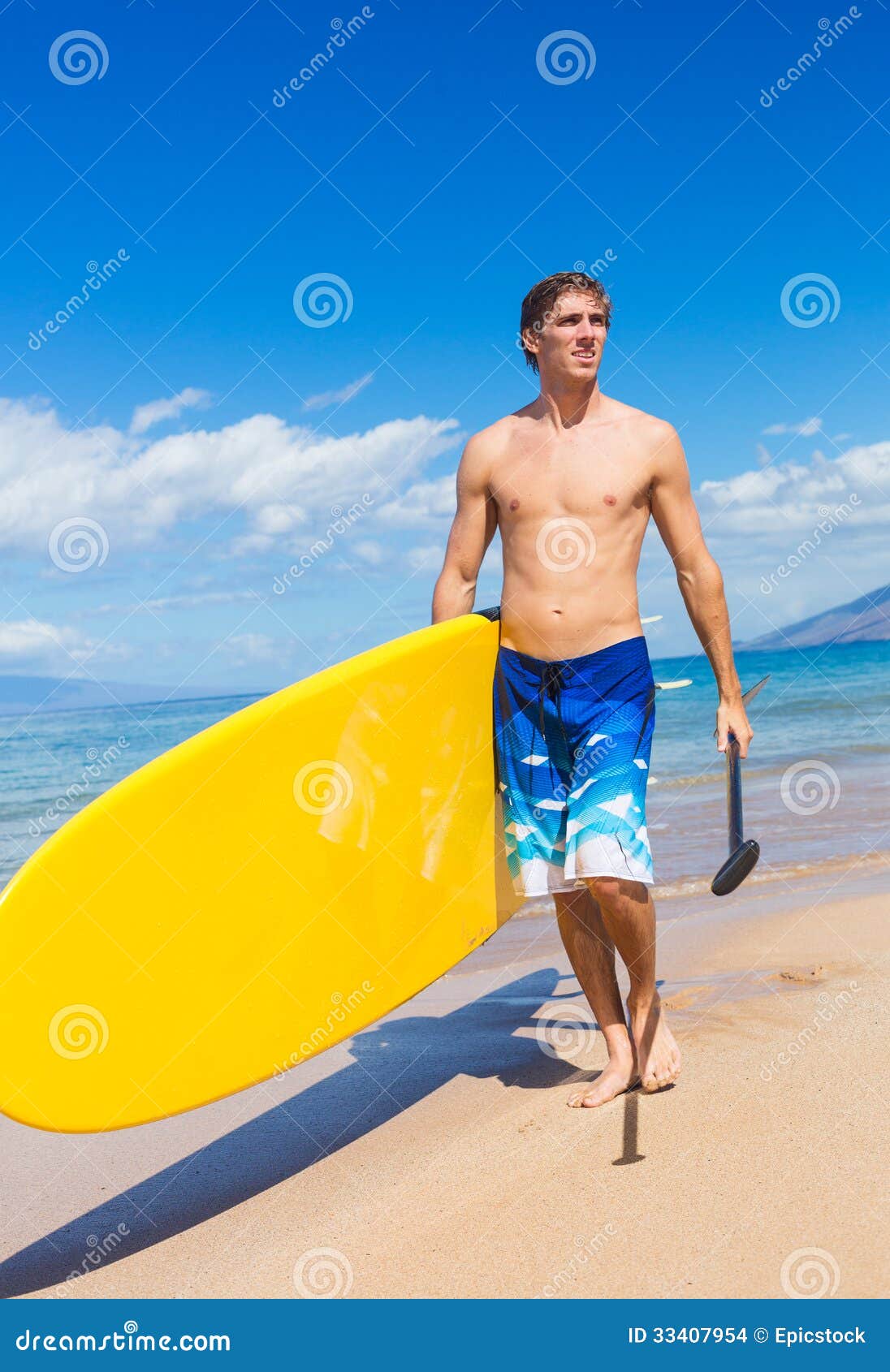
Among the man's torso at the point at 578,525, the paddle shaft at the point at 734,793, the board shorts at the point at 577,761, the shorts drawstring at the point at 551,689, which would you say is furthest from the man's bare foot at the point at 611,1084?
the man's torso at the point at 578,525

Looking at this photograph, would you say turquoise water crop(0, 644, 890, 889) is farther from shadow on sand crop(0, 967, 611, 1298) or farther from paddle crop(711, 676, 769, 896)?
shadow on sand crop(0, 967, 611, 1298)

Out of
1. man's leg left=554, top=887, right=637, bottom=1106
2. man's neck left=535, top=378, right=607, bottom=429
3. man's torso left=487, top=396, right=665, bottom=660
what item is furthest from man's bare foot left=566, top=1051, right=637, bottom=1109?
man's neck left=535, top=378, right=607, bottom=429

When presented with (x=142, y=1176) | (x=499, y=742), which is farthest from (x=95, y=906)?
(x=499, y=742)

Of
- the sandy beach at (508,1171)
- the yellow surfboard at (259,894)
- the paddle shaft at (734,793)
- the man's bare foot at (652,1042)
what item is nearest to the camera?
the sandy beach at (508,1171)

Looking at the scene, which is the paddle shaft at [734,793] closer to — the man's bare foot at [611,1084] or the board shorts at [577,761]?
the board shorts at [577,761]

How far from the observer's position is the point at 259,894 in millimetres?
2445

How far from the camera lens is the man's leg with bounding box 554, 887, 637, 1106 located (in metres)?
2.72

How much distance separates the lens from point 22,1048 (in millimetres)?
2072

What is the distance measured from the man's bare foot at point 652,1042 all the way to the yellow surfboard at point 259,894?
1.59 feet

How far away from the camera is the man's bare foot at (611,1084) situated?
2.58 metres

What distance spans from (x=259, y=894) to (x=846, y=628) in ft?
161

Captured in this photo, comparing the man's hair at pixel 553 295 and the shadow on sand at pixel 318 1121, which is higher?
the man's hair at pixel 553 295

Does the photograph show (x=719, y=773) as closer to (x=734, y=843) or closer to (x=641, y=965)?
(x=734, y=843)
